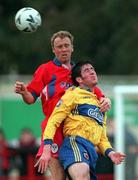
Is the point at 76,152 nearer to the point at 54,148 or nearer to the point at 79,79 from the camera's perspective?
the point at 54,148

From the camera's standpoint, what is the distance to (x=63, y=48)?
41.4 ft

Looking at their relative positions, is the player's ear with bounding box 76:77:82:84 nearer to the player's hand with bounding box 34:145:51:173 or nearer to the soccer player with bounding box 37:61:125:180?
the soccer player with bounding box 37:61:125:180

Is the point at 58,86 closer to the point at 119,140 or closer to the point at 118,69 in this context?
the point at 119,140

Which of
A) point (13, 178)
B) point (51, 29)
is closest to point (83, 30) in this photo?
point (51, 29)

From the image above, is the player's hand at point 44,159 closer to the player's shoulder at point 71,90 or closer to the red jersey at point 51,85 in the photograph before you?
the red jersey at point 51,85

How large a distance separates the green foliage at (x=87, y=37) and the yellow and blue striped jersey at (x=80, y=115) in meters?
19.7

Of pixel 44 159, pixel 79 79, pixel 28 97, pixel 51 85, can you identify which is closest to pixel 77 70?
pixel 79 79

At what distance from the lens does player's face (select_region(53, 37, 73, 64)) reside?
12617 mm

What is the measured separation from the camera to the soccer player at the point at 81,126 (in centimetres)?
1229

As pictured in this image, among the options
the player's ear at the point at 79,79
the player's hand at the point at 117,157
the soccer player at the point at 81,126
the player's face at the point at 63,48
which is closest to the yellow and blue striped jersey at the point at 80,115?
the soccer player at the point at 81,126

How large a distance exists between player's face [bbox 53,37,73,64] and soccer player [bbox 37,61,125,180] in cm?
19

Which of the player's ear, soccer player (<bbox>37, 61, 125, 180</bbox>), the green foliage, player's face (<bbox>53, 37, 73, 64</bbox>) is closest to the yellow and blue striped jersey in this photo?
soccer player (<bbox>37, 61, 125, 180</bbox>)

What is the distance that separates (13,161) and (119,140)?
87.4 inches

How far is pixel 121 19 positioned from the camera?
110 feet
